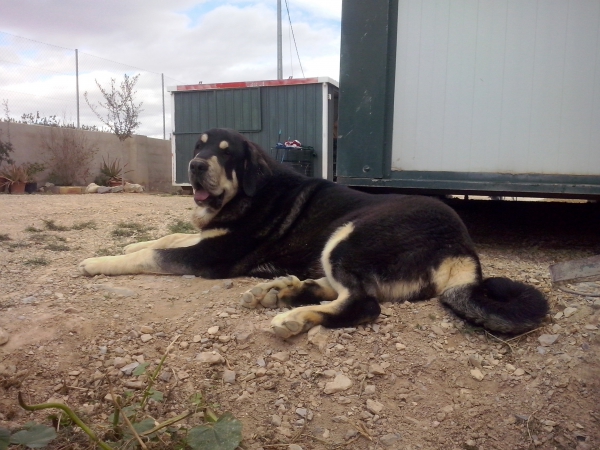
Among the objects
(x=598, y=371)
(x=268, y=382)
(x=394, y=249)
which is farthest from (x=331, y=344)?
(x=598, y=371)

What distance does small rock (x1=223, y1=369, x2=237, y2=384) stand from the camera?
225 cm

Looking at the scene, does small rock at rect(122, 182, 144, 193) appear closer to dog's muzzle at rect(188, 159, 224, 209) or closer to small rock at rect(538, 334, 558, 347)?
dog's muzzle at rect(188, 159, 224, 209)

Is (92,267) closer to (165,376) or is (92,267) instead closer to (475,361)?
(165,376)

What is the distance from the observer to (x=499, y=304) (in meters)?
2.62

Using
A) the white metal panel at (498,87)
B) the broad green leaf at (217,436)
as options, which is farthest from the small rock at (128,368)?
the white metal panel at (498,87)

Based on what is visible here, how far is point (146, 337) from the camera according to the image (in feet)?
8.39

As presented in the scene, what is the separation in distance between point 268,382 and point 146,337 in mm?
738

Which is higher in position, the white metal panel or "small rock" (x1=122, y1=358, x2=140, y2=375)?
the white metal panel

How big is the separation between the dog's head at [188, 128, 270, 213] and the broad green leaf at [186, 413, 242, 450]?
233 cm

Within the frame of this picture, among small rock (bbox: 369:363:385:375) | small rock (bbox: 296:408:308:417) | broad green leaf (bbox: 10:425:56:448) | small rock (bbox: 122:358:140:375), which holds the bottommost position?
small rock (bbox: 296:408:308:417)

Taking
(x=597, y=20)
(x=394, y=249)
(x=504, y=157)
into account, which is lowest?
(x=394, y=249)

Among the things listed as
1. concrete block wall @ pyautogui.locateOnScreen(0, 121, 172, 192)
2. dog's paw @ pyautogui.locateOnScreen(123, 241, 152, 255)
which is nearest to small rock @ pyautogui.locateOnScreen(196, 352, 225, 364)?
dog's paw @ pyautogui.locateOnScreen(123, 241, 152, 255)

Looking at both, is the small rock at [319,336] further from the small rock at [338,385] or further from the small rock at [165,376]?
the small rock at [165,376]

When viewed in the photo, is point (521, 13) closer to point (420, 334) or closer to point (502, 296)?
point (502, 296)
